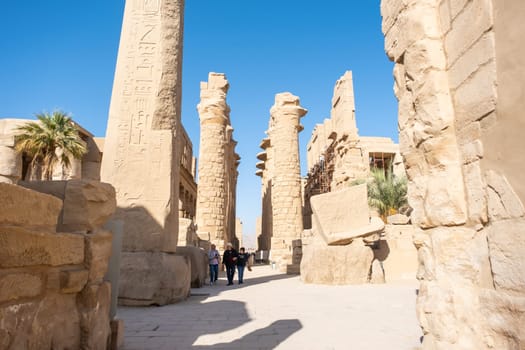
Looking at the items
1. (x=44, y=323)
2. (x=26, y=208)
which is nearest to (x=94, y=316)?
(x=44, y=323)

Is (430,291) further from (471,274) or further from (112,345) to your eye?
(112,345)

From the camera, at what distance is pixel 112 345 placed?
274cm

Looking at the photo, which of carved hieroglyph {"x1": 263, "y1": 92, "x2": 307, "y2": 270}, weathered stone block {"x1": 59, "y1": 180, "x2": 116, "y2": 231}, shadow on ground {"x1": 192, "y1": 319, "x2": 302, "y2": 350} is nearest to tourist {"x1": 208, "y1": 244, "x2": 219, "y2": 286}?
carved hieroglyph {"x1": 263, "y1": 92, "x2": 307, "y2": 270}

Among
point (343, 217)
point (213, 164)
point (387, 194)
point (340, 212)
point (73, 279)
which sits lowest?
point (73, 279)

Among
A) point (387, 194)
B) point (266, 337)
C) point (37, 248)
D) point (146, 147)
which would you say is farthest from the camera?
point (387, 194)

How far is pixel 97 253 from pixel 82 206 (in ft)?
1.13

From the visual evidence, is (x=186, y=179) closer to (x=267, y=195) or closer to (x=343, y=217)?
(x=267, y=195)

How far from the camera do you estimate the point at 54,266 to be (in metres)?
1.96

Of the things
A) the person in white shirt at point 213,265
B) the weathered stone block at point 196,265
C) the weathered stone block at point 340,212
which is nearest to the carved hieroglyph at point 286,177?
the person in white shirt at point 213,265

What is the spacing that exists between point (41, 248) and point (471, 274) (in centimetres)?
240

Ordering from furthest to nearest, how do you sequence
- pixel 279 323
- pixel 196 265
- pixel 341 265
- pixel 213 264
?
pixel 213 264 < pixel 341 265 < pixel 196 265 < pixel 279 323

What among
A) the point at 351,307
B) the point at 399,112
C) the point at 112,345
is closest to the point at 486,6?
the point at 399,112

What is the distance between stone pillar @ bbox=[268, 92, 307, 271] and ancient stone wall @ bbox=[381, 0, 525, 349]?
11942mm

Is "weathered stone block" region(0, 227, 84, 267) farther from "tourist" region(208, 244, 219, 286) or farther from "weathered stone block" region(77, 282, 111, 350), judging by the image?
"tourist" region(208, 244, 219, 286)
